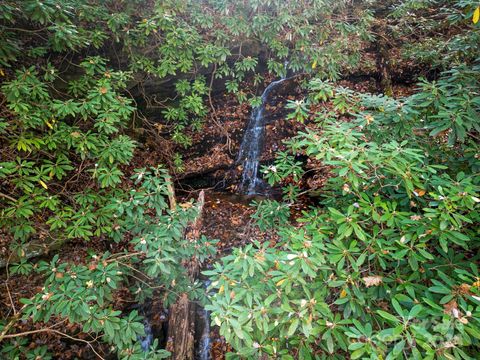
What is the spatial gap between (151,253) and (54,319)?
2.81 meters

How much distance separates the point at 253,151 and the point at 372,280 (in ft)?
19.8

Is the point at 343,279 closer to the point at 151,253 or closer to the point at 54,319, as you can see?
the point at 151,253

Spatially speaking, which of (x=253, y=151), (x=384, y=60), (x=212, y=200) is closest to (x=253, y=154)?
(x=253, y=151)

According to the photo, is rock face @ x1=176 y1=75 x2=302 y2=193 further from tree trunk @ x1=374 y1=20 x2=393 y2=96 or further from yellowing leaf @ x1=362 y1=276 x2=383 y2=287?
yellowing leaf @ x1=362 y1=276 x2=383 y2=287

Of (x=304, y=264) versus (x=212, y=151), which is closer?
(x=304, y=264)

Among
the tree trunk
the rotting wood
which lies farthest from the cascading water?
the rotting wood

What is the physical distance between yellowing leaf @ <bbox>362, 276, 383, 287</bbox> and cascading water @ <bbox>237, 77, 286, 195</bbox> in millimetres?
5308

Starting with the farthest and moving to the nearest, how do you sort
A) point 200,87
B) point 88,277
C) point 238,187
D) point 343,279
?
point 238,187
point 200,87
point 88,277
point 343,279

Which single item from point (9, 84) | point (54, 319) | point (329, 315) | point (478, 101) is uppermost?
point (9, 84)

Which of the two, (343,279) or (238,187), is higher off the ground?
(343,279)

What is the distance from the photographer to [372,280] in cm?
182

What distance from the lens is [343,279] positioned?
71.4 inches

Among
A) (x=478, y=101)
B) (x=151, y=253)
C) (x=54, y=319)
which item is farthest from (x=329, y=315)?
(x=54, y=319)

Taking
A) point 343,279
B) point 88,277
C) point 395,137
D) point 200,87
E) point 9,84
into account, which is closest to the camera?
point 343,279
